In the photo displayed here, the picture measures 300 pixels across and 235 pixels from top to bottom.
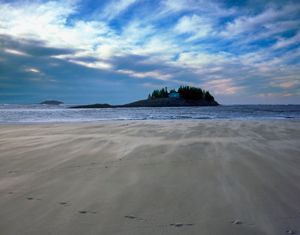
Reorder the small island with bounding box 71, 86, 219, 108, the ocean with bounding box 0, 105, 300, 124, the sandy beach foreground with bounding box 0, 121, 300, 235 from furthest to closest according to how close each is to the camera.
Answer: the small island with bounding box 71, 86, 219, 108 → the ocean with bounding box 0, 105, 300, 124 → the sandy beach foreground with bounding box 0, 121, 300, 235

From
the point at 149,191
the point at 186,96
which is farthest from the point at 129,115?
the point at 186,96

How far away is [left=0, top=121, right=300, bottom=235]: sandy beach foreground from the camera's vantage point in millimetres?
1967

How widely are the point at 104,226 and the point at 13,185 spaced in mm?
1503

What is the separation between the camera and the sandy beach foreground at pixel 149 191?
6.45 ft

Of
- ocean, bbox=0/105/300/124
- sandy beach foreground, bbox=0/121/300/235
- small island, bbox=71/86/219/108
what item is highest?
small island, bbox=71/86/219/108

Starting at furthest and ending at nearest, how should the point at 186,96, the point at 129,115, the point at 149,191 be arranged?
the point at 186,96 < the point at 129,115 < the point at 149,191

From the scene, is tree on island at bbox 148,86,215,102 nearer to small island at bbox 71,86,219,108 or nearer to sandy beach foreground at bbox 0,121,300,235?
small island at bbox 71,86,219,108

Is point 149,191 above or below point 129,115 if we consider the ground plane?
below

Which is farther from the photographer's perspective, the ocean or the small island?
the small island

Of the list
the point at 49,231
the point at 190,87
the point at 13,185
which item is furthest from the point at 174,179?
the point at 190,87

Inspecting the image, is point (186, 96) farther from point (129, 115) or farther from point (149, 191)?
point (149, 191)

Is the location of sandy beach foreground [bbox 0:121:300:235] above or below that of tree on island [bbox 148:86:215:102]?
below

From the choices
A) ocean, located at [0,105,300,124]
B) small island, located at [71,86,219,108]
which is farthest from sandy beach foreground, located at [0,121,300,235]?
small island, located at [71,86,219,108]

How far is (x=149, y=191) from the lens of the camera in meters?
2.65
